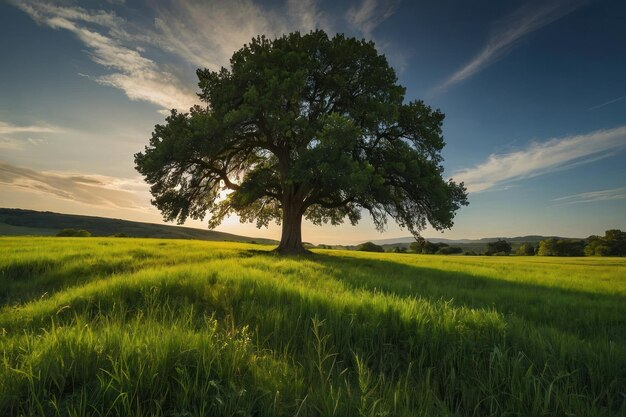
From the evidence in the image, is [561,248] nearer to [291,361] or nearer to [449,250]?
[449,250]

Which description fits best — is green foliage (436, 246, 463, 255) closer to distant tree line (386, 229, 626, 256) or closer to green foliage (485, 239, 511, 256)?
distant tree line (386, 229, 626, 256)

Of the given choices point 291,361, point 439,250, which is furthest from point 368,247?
point 291,361

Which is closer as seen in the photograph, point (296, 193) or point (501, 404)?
point (501, 404)

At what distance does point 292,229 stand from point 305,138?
749cm

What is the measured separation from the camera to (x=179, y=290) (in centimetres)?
582

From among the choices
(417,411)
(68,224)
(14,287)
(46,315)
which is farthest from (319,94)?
(68,224)

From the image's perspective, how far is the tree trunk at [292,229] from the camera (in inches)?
988

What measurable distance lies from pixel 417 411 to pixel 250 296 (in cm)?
361

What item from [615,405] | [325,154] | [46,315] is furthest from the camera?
[325,154]

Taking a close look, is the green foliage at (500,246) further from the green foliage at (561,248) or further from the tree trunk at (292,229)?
the tree trunk at (292,229)

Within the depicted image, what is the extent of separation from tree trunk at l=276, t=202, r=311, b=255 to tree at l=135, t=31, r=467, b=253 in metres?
0.08

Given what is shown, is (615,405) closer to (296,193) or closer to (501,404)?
(501,404)

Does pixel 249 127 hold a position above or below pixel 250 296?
above

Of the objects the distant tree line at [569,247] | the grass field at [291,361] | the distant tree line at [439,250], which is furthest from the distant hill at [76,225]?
the grass field at [291,361]
